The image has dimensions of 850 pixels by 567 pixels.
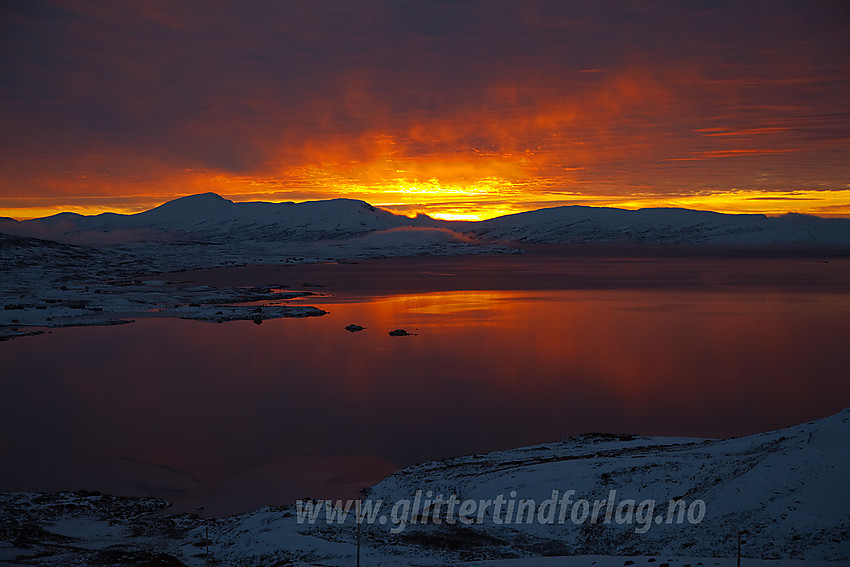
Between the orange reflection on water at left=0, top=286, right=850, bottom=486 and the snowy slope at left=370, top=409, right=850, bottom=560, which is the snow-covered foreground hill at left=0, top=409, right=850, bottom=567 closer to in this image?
the snowy slope at left=370, top=409, right=850, bottom=560

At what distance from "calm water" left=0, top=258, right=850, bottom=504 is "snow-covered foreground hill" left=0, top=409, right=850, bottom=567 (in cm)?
389

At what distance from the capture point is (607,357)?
109 feet

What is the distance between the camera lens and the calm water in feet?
67.8

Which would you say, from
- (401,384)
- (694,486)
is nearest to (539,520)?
(694,486)

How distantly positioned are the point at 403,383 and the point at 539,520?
49.7ft

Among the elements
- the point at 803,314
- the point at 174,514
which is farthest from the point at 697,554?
the point at 803,314

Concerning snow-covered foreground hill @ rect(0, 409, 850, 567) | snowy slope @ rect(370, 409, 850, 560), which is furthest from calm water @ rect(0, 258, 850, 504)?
snow-covered foreground hill @ rect(0, 409, 850, 567)

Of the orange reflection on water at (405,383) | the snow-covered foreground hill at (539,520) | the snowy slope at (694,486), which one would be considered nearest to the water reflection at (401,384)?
the orange reflection on water at (405,383)

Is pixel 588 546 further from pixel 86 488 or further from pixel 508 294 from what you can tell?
pixel 508 294

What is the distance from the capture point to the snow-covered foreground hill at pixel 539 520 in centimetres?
1107

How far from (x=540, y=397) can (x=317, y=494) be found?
11.8 meters

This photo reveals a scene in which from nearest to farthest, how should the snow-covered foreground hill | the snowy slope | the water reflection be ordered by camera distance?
1. the snow-covered foreground hill
2. the snowy slope
3. the water reflection

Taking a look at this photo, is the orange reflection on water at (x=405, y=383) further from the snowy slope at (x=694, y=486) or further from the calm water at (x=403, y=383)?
the snowy slope at (x=694, y=486)

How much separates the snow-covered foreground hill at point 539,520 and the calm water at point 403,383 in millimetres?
3892
